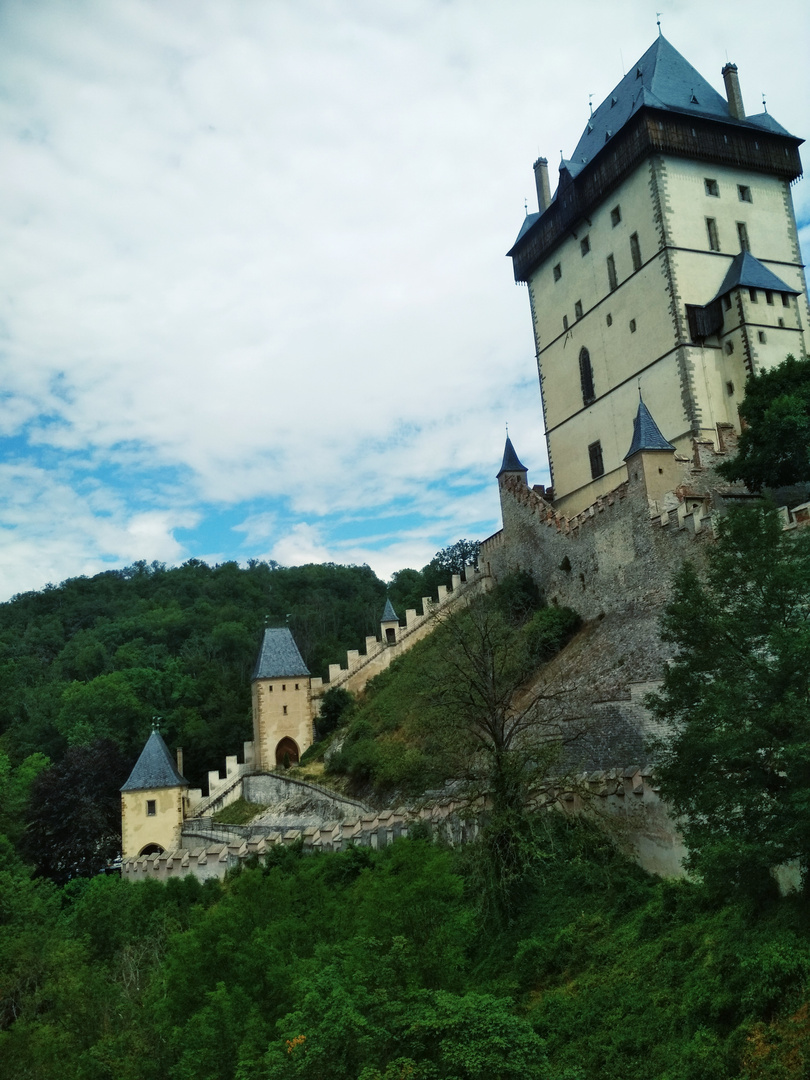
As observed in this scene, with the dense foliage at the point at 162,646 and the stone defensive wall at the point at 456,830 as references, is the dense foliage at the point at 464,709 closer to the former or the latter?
the stone defensive wall at the point at 456,830

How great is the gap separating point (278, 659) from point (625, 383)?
19.5 metres

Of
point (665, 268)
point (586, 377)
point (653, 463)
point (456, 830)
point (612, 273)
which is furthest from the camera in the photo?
point (586, 377)

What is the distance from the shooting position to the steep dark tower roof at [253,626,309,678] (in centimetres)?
4356

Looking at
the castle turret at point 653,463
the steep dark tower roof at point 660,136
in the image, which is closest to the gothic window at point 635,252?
the steep dark tower roof at point 660,136

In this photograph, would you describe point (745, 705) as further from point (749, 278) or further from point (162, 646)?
point (162, 646)

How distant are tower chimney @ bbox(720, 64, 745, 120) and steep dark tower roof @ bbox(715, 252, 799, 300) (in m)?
6.72

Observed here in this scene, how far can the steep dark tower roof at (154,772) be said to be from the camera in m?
41.2

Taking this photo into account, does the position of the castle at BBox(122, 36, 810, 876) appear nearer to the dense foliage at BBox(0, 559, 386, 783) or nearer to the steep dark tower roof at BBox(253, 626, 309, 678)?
the steep dark tower roof at BBox(253, 626, 309, 678)

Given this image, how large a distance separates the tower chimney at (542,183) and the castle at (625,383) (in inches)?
3.0

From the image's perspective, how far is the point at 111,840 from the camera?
4416 cm

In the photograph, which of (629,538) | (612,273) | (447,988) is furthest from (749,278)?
(447,988)

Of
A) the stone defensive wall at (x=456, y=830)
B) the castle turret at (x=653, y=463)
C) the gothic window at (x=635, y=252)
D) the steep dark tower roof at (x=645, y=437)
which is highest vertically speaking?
the gothic window at (x=635, y=252)

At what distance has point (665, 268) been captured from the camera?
34.8 metres

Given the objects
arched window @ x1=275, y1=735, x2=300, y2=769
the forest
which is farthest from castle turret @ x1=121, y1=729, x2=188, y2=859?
the forest
